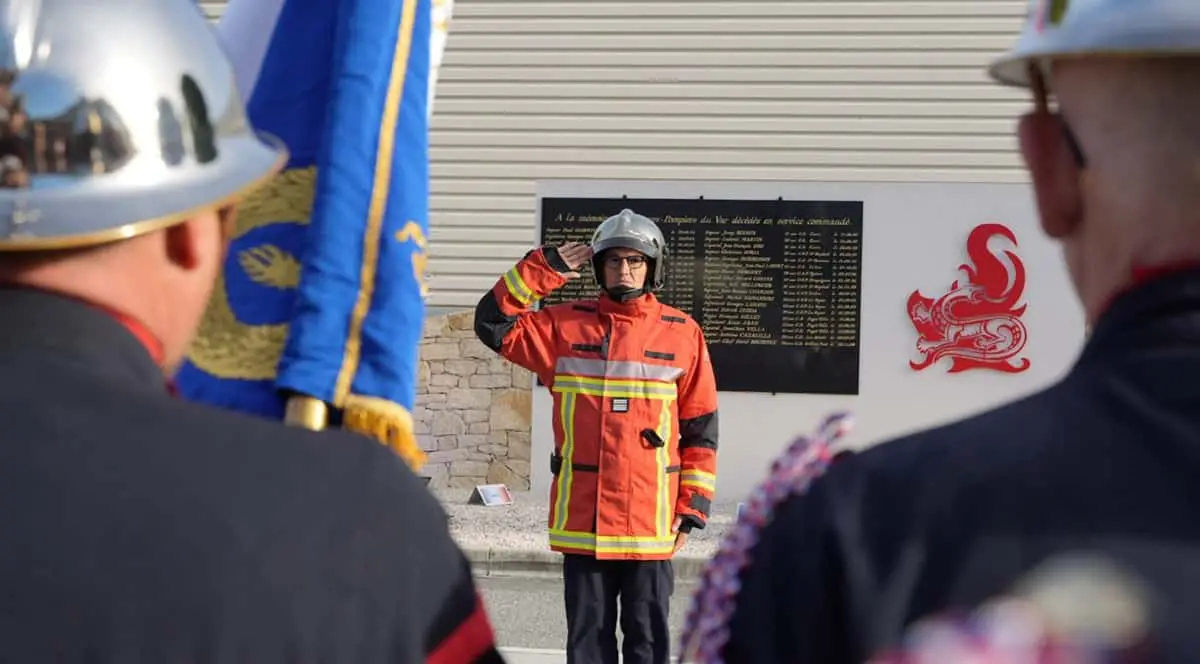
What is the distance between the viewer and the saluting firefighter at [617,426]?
6.09 m

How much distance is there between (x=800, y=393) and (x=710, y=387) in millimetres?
6527

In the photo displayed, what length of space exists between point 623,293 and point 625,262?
150 mm

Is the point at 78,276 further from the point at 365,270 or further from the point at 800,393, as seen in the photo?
the point at 800,393

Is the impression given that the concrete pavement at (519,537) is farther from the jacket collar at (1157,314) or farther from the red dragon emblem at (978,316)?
the jacket collar at (1157,314)

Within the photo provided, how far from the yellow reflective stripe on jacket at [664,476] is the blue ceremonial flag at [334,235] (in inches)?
150

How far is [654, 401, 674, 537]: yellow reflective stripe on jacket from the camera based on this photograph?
619 cm

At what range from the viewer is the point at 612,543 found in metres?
6.06

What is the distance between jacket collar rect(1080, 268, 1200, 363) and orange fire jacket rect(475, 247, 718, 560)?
490 centimetres

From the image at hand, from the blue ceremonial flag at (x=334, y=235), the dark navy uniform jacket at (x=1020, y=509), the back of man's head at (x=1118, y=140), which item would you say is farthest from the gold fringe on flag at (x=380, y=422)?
the back of man's head at (x=1118, y=140)

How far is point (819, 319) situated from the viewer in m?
12.8

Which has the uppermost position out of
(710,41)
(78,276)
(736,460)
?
(710,41)

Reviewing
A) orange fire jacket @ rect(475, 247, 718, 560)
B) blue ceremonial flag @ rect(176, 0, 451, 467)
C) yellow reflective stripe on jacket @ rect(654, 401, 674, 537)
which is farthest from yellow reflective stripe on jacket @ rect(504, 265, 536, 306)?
blue ceremonial flag @ rect(176, 0, 451, 467)

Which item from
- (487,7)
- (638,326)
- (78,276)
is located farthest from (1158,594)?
(487,7)

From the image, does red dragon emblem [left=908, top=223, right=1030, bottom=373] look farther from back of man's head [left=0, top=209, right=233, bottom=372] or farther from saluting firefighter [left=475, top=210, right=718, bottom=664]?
back of man's head [left=0, top=209, right=233, bottom=372]
